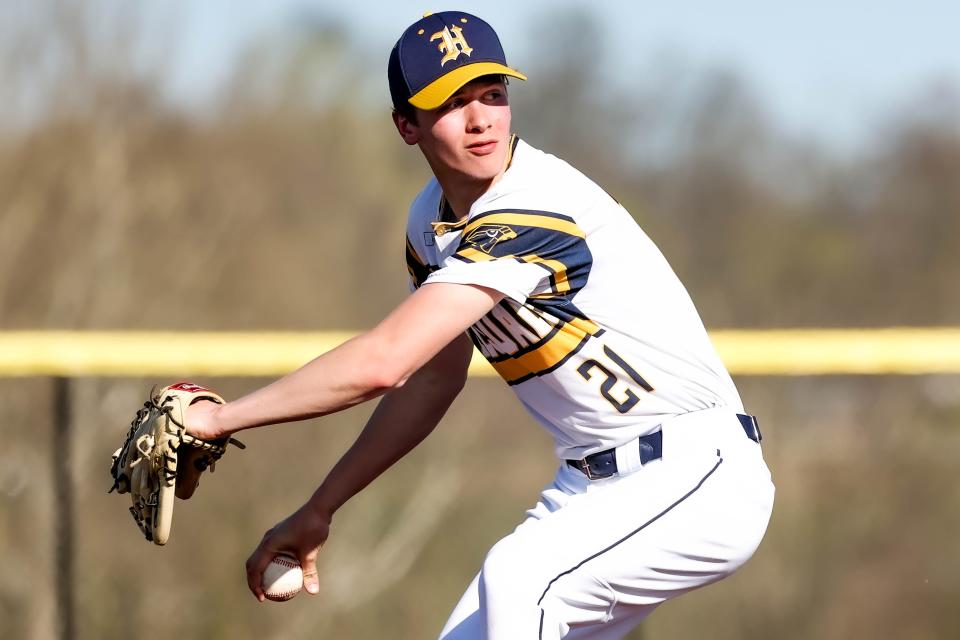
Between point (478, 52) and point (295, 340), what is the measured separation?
2764mm

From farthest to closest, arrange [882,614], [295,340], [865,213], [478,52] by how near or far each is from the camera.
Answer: [865,213], [882,614], [295,340], [478,52]

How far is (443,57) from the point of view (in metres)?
2.69

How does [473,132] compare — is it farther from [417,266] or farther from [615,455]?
[615,455]

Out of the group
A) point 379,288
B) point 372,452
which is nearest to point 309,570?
point 372,452

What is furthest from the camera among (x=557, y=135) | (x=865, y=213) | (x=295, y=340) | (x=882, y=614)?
(x=865, y=213)

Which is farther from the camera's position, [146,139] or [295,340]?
[146,139]

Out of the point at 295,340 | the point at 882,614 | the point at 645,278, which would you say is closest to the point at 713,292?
the point at 882,614

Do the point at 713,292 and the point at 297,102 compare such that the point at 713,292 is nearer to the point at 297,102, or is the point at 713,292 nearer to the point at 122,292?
the point at 297,102

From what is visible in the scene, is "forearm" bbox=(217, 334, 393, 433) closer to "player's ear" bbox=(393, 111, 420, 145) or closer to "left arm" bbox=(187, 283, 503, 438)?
"left arm" bbox=(187, 283, 503, 438)

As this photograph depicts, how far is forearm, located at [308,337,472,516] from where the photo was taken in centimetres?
304

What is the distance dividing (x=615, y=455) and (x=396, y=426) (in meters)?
0.62

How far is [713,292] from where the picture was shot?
55.0ft

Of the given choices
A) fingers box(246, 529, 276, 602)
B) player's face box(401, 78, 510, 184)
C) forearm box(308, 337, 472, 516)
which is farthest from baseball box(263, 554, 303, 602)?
player's face box(401, 78, 510, 184)

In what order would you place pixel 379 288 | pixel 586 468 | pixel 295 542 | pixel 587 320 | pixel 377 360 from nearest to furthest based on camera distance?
1. pixel 377 360
2. pixel 587 320
3. pixel 586 468
4. pixel 295 542
5. pixel 379 288
